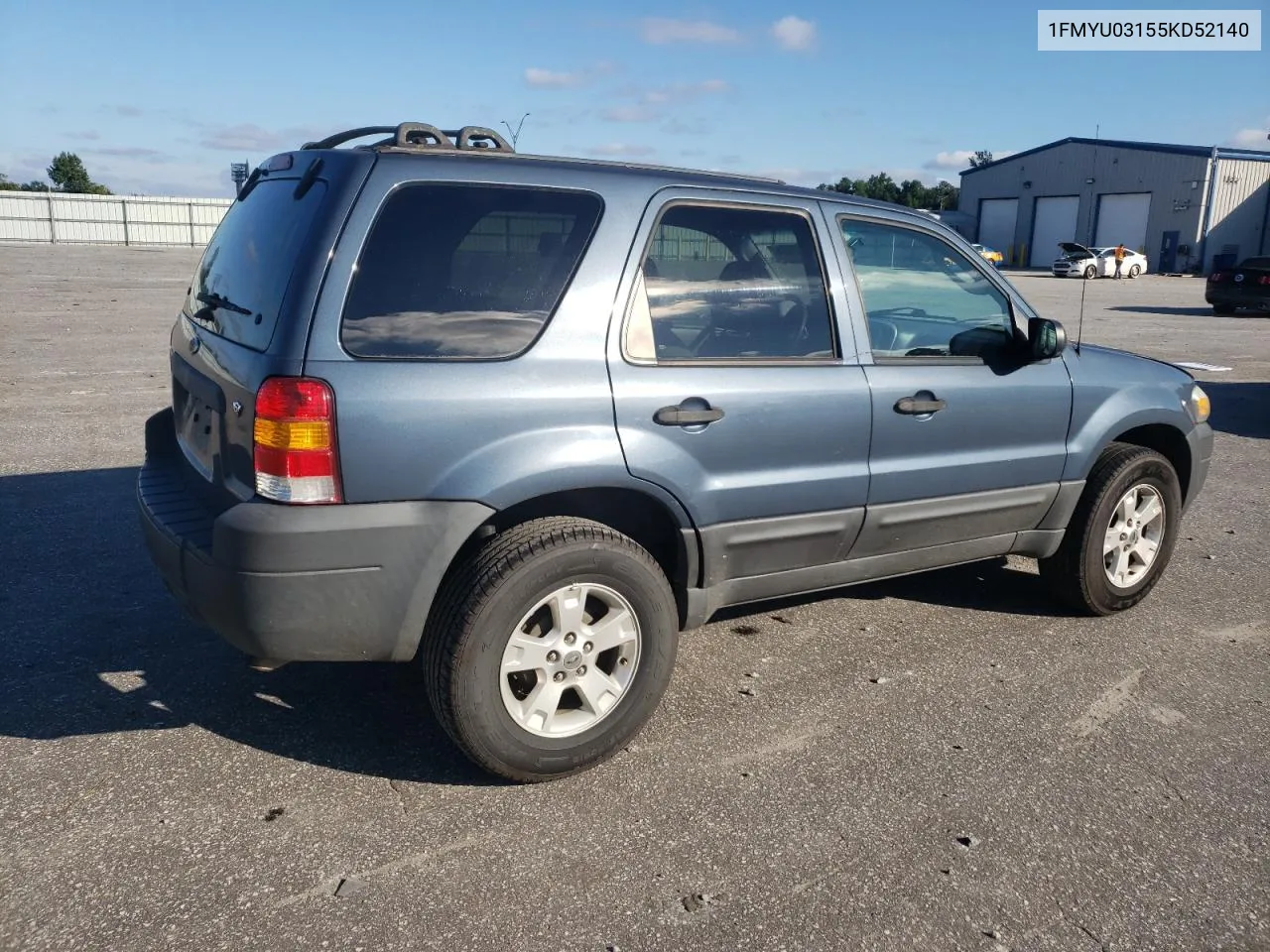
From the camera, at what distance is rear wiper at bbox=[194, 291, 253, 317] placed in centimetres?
331

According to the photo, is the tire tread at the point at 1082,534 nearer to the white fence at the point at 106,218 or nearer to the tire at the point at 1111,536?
the tire at the point at 1111,536

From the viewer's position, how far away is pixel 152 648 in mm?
4168

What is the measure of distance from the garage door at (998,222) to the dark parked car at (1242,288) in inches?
1327

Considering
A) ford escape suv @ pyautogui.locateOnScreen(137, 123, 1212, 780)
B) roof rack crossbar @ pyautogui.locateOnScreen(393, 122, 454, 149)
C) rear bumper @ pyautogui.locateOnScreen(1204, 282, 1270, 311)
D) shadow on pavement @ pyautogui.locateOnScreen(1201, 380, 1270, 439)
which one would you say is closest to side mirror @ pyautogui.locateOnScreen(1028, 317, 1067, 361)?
ford escape suv @ pyautogui.locateOnScreen(137, 123, 1212, 780)

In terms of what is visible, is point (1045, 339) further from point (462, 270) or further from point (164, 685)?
point (164, 685)

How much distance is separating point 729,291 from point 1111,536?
7.72 ft

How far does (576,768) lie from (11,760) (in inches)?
70.5

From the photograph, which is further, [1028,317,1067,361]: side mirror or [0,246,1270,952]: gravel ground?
[1028,317,1067,361]: side mirror

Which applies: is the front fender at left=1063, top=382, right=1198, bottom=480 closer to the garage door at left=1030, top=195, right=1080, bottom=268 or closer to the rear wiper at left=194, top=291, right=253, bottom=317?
the rear wiper at left=194, top=291, right=253, bottom=317

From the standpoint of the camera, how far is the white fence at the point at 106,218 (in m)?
44.3

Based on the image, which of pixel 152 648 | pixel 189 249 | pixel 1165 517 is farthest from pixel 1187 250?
pixel 152 648

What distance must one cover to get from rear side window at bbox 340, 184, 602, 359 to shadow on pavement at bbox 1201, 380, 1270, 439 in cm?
858

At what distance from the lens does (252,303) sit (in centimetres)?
322

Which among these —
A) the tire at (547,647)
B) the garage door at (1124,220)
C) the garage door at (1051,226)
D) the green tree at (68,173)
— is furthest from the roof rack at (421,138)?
the green tree at (68,173)
